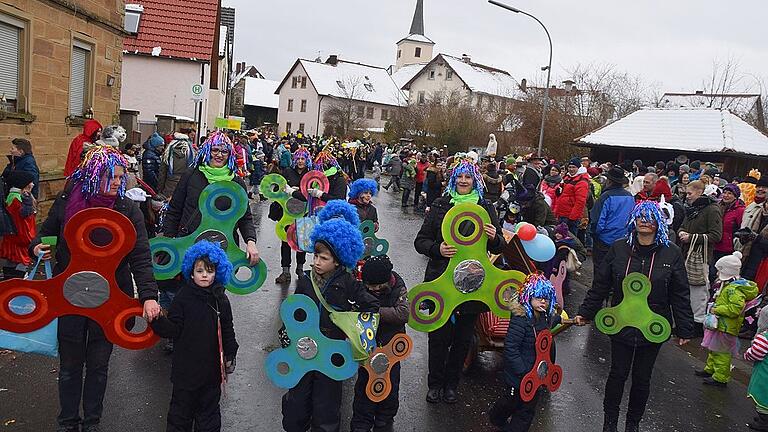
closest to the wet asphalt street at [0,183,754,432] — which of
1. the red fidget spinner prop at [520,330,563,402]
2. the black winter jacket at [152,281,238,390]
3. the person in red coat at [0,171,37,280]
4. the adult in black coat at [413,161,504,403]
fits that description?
the adult in black coat at [413,161,504,403]

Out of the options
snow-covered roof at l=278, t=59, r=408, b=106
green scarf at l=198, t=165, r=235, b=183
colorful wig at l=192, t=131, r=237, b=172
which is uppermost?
snow-covered roof at l=278, t=59, r=408, b=106

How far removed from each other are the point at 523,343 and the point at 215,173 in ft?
10.1

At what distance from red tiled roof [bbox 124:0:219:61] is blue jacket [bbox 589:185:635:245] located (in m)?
19.1

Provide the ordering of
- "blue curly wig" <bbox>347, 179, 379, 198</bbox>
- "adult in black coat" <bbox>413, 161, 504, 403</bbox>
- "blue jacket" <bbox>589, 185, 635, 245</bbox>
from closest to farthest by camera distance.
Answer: "adult in black coat" <bbox>413, 161, 504, 403</bbox>, "blue curly wig" <bbox>347, 179, 379, 198</bbox>, "blue jacket" <bbox>589, 185, 635, 245</bbox>

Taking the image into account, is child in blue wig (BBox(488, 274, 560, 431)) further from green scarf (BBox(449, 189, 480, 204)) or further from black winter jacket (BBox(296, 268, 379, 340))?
black winter jacket (BBox(296, 268, 379, 340))

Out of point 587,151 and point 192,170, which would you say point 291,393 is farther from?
point 587,151

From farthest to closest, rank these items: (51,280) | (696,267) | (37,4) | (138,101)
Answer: (138,101), (37,4), (696,267), (51,280)

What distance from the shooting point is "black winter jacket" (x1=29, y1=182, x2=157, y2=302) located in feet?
13.2

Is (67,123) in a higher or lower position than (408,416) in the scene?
higher

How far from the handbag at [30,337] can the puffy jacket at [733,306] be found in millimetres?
5832

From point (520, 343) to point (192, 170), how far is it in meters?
3.27

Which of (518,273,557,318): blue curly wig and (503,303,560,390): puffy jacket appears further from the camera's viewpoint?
(518,273,557,318): blue curly wig

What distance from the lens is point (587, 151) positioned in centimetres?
3056

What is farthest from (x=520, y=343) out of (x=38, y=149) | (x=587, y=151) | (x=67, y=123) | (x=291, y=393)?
(x=587, y=151)
